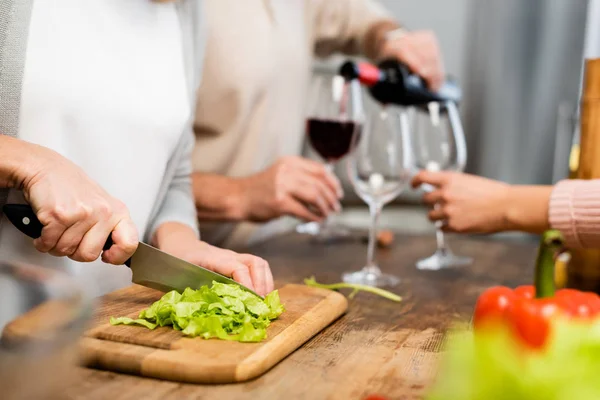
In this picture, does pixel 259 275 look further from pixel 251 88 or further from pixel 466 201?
pixel 251 88

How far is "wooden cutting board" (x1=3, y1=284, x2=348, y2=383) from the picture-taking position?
0.69 meters

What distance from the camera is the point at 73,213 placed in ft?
2.57

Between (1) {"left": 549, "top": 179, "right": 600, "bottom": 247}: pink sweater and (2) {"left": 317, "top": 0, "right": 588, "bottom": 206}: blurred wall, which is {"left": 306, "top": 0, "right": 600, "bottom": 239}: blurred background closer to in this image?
(2) {"left": 317, "top": 0, "right": 588, "bottom": 206}: blurred wall

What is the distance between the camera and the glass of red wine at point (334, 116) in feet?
4.87

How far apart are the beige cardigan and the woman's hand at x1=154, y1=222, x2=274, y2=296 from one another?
68 centimetres

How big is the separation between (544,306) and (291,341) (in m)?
0.28

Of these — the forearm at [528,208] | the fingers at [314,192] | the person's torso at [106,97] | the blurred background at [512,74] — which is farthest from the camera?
the blurred background at [512,74]

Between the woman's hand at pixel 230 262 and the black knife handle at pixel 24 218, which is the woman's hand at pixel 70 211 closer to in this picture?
the black knife handle at pixel 24 218

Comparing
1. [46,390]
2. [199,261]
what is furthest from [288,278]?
[46,390]

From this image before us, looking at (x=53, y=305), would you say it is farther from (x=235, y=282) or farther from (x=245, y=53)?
(x=245, y=53)

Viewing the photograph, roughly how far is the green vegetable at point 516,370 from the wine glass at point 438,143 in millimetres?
1044

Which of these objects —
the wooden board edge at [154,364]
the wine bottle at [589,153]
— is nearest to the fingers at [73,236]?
the wooden board edge at [154,364]

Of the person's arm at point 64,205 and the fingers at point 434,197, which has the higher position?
the person's arm at point 64,205

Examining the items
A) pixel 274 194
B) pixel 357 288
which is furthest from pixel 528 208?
pixel 274 194
